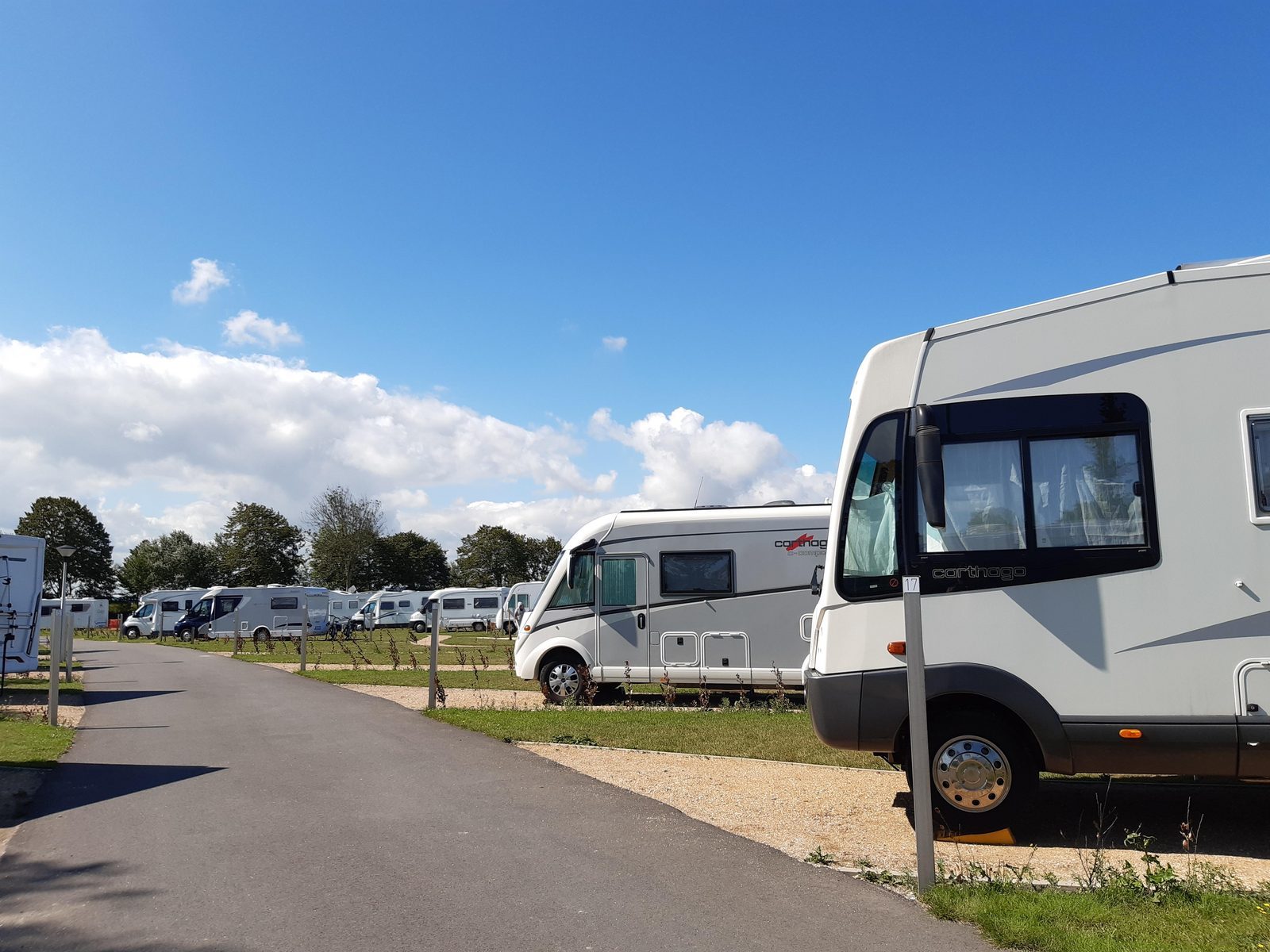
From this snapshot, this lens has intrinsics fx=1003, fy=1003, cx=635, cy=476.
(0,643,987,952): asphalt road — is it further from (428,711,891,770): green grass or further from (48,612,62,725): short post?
(48,612,62,725): short post

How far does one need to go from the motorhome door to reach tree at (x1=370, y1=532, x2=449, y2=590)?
227 feet

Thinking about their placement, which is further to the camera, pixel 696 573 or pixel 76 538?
pixel 76 538

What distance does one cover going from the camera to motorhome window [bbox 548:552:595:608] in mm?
15039

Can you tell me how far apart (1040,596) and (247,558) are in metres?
82.2

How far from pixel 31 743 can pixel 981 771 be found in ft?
33.8

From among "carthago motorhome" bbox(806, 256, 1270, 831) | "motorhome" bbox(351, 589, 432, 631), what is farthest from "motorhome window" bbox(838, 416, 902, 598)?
"motorhome" bbox(351, 589, 432, 631)

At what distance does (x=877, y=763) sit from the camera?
31.3 feet

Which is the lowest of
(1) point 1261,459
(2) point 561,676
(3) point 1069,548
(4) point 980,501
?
(2) point 561,676

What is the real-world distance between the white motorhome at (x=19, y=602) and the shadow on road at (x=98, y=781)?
991 cm

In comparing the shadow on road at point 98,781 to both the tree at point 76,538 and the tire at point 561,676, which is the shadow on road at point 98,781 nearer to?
the tire at point 561,676

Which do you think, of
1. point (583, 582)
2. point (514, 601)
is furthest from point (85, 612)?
point (583, 582)

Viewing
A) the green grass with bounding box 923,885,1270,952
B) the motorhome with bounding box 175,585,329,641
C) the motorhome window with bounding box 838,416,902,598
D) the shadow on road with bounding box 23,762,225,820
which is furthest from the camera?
the motorhome with bounding box 175,585,329,641

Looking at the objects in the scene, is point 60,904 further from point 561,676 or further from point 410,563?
point 410,563

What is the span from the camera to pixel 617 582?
15.0 metres
